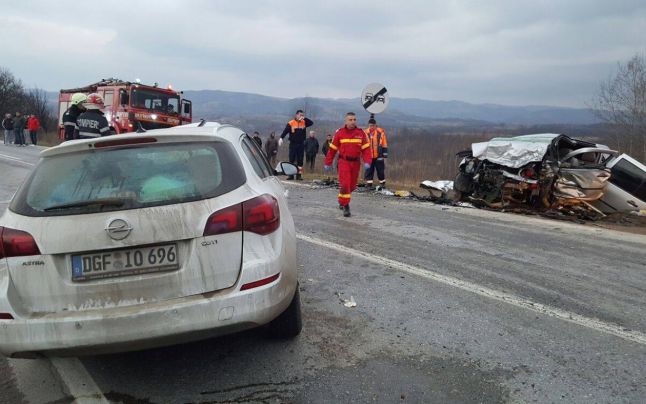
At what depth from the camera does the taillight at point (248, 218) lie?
249 cm

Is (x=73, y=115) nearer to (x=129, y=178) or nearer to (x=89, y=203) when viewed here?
(x=129, y=178)

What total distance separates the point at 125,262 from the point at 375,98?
9.44 m

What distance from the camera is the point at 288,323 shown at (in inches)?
121

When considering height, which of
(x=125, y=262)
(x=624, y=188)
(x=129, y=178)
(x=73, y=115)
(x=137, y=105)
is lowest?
(x=624, y=188)

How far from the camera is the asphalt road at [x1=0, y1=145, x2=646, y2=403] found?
258 cm

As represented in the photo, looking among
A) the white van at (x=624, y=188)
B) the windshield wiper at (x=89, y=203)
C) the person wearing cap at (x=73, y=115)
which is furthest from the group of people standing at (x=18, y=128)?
the windshield wiper at (x=89, y=203)

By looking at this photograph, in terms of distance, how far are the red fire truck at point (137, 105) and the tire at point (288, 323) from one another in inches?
537

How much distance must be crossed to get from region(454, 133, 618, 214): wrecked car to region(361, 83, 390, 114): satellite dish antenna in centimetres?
271

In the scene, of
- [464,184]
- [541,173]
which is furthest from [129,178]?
[464,184]

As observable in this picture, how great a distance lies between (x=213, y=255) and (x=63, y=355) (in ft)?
2.95

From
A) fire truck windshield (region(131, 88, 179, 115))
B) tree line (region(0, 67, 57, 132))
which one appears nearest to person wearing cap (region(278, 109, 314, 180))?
fire truck windshield (region(131, 88, 179, 115))

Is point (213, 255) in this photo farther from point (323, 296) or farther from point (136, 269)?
point (323, 296)

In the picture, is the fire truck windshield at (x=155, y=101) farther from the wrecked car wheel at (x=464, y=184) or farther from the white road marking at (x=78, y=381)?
the white road marking at (x=78, y=381)

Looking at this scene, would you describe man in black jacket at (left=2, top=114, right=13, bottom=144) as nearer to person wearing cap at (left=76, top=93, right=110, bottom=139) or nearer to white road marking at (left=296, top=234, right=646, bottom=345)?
person wearing cap at (left=76, top=93, right=110, bottom=139)
